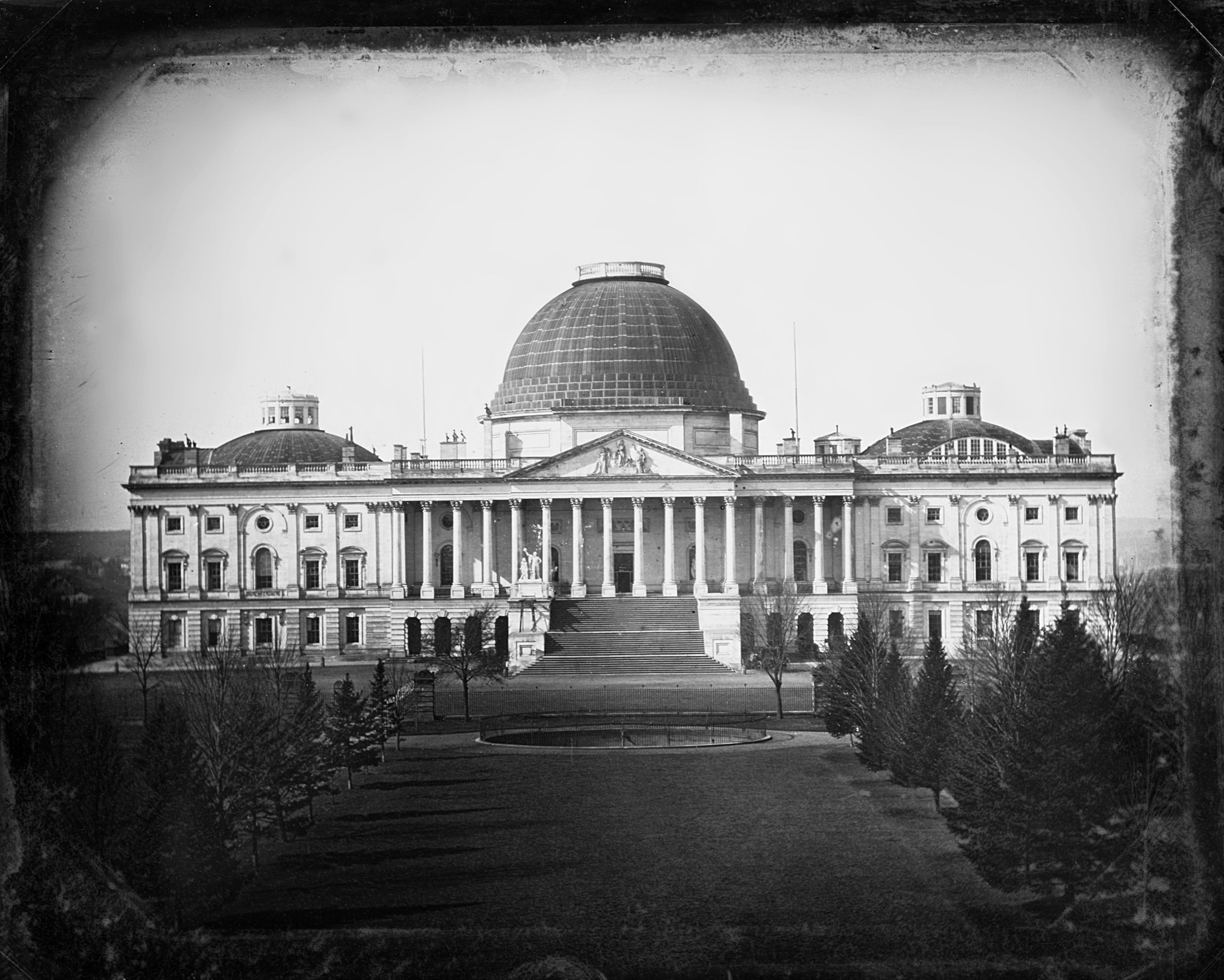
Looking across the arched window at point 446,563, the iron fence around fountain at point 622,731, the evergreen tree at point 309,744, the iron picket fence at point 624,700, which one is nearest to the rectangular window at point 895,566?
the iron picket fence at point 624,700

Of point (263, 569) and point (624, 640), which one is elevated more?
point (263, 569)

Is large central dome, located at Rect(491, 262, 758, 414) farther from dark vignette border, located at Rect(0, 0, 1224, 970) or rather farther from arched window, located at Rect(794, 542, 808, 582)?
dark vignette border, located at Rect(0, 0, 1224, 970)

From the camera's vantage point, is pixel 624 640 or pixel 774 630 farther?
pixel 624 640

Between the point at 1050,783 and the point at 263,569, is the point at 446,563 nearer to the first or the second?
the point at 263,569

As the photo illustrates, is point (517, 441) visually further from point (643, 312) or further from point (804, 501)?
point (804, 501)

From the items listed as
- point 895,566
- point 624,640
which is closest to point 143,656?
point 624,640

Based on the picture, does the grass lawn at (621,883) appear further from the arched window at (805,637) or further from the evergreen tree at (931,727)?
the arched window at (805,637)
